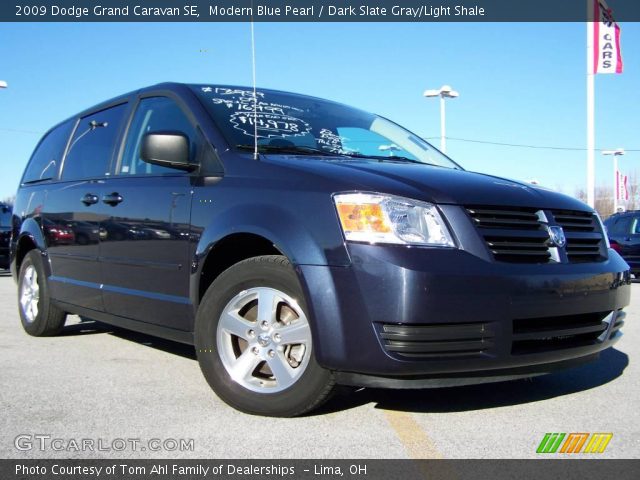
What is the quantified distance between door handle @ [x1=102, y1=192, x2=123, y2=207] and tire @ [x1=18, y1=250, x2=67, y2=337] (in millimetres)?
1358

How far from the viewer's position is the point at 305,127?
409 centimetres

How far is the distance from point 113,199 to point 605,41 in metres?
A: 16.1

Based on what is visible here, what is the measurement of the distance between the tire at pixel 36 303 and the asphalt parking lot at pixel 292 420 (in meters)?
0.91

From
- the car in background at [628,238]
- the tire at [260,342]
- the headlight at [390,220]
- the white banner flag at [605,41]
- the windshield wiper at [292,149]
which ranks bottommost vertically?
the car in background at [628,238]

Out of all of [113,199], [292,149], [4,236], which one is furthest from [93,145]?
[4,236]

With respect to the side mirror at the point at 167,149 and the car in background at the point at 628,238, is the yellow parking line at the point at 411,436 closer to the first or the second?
the side mirror at the point at 167,149

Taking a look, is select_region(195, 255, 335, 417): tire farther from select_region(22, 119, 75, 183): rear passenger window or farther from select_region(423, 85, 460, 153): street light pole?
select_region(423, 85, 460, 153): street light pole

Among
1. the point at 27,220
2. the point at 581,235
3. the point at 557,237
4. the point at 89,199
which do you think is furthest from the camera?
the point at 27,220

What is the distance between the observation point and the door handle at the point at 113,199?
13.9 ft

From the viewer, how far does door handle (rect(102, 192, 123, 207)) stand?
4224 millimetres

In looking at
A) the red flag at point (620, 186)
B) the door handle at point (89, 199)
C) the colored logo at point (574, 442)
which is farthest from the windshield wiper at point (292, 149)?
the red flag at point (620, 186)

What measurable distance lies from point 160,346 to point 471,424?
109 inches

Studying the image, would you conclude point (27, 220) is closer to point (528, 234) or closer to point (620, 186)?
point (528, 234)

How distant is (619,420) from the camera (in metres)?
3.10
